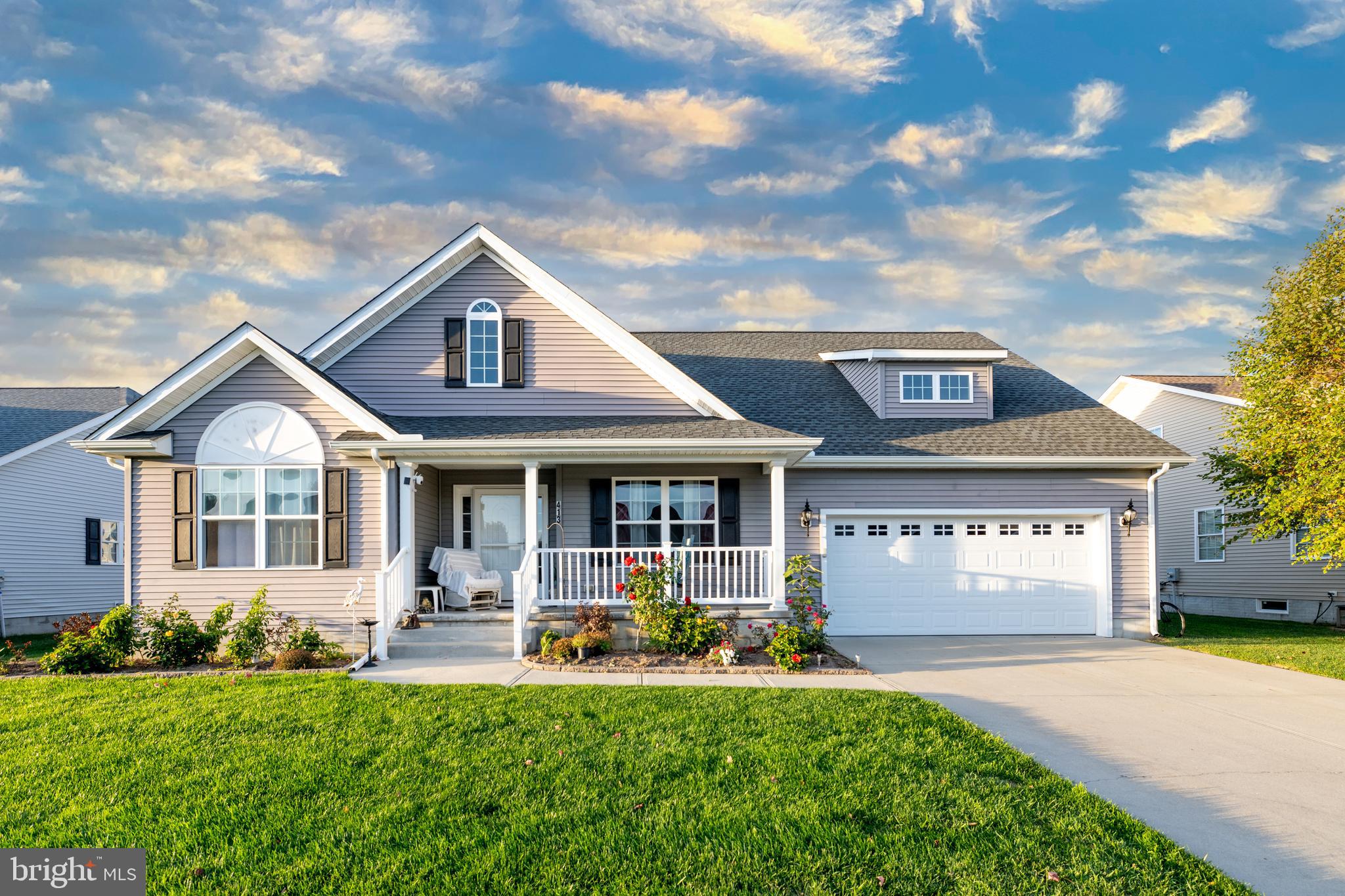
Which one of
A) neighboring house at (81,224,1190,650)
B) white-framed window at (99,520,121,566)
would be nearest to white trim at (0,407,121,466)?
white-framed window at (99,520,121,566)

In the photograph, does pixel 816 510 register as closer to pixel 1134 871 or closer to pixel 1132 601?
pixel 1132 601

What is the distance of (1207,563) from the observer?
19141 mm

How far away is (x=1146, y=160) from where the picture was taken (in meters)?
16.8

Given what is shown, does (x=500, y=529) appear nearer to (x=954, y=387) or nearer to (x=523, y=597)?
(x=523, y=597)

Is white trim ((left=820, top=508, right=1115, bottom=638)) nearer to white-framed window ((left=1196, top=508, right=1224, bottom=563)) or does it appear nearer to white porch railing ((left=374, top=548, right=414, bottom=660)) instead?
white porch railing ((left=374, top=548, right=414, bottom=660))

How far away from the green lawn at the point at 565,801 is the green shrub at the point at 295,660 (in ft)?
6.61

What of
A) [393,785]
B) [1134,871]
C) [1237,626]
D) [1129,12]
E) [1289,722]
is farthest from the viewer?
[1237,626]

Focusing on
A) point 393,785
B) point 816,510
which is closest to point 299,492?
point 393,785

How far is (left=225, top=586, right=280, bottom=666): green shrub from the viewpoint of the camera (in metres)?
9.35

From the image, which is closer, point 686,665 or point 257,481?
point 686,665

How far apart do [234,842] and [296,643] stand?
19.9 feet

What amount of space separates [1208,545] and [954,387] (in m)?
10.4

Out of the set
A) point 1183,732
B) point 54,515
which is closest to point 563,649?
point 1183,732

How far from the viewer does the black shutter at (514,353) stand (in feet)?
40.3
